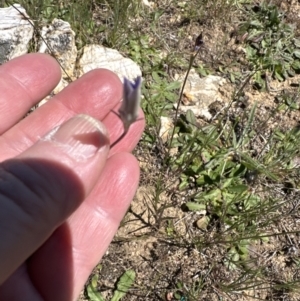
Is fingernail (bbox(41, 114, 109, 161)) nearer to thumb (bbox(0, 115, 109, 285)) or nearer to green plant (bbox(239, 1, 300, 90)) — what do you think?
thumb (bbox(0, 115, 109, 285))

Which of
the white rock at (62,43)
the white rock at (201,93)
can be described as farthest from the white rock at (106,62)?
the white rock at (201,93)

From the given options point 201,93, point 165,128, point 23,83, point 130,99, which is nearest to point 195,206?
point 165,128

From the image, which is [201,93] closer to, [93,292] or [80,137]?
[93,292]

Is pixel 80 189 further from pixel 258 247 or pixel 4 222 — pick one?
pixel 258 247

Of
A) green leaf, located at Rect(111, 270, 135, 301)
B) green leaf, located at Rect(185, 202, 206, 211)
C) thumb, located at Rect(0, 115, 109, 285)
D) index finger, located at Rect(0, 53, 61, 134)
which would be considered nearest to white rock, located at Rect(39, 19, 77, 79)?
index finger, located at Rect(0, 53, 61, 134)

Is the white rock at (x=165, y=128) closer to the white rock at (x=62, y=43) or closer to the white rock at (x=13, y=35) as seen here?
the white rock at (x=62, y=43)

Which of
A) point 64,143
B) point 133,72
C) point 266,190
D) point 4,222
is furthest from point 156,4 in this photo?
point 4,222

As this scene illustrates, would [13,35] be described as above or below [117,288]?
above
